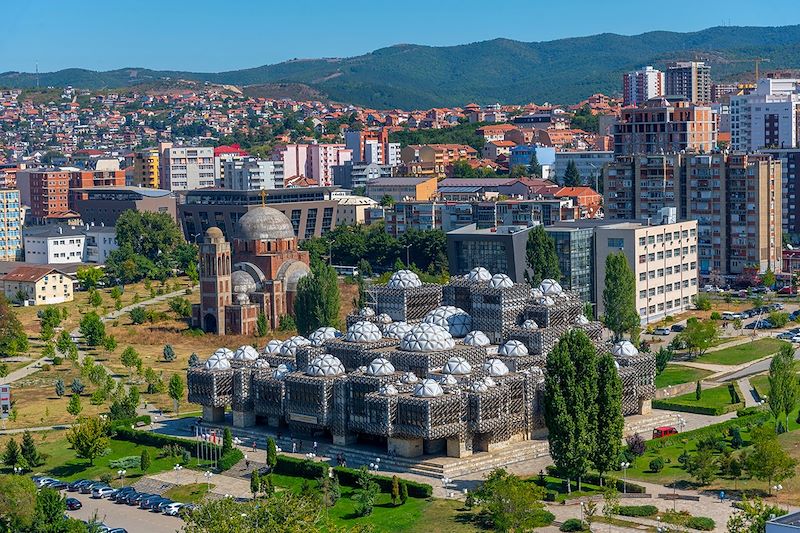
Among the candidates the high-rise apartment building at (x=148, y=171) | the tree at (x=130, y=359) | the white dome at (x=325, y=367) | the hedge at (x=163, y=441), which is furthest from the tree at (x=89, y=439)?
the high-rise apartment building at (x=148, y=171)

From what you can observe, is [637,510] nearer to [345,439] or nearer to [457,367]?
[457,367]

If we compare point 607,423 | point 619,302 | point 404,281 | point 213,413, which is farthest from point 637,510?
point 619,302

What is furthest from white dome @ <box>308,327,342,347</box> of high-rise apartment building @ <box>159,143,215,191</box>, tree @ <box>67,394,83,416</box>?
high-rise apartment building @ <box>159,143,215,191</box>

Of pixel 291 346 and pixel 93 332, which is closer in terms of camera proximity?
pixel 291 346

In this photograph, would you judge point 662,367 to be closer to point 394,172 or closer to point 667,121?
point 667,121

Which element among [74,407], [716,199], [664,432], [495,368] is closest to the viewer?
[495,368]

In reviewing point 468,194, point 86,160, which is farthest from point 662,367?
point 86,160

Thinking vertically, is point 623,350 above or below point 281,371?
above
